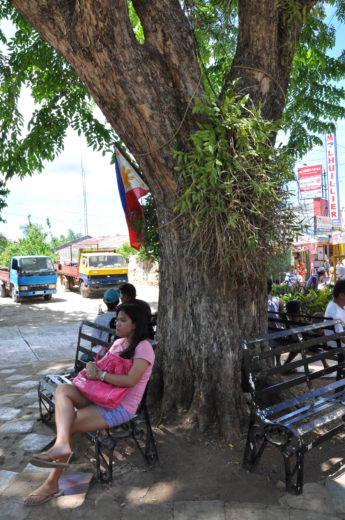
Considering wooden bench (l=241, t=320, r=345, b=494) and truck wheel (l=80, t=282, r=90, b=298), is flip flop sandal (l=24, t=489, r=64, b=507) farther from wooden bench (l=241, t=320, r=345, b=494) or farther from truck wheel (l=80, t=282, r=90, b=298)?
truck wheel (l=80, t=282, r=90, b=298)

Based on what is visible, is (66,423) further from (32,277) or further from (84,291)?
(84,291)

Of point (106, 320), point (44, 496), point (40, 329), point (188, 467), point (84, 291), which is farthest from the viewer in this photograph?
point (84, 291)

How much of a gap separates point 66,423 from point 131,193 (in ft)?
8.73

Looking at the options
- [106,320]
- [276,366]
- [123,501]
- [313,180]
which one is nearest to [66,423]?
[123,501]

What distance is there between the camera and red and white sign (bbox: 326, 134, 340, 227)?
23.1 metres

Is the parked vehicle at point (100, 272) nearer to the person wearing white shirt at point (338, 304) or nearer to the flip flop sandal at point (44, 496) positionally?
the person wearing white shirt at point (338, 304)

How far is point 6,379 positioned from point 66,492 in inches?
145

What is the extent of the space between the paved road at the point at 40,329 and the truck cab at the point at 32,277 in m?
0.52

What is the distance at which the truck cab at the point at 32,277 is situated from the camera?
63.6ft

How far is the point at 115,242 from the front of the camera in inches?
2074

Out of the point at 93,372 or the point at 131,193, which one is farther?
the point at 131,193

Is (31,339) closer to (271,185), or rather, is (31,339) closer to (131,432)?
(131,432)

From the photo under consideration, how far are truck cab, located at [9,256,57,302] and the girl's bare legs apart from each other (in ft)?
55.5

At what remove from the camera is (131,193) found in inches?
195
